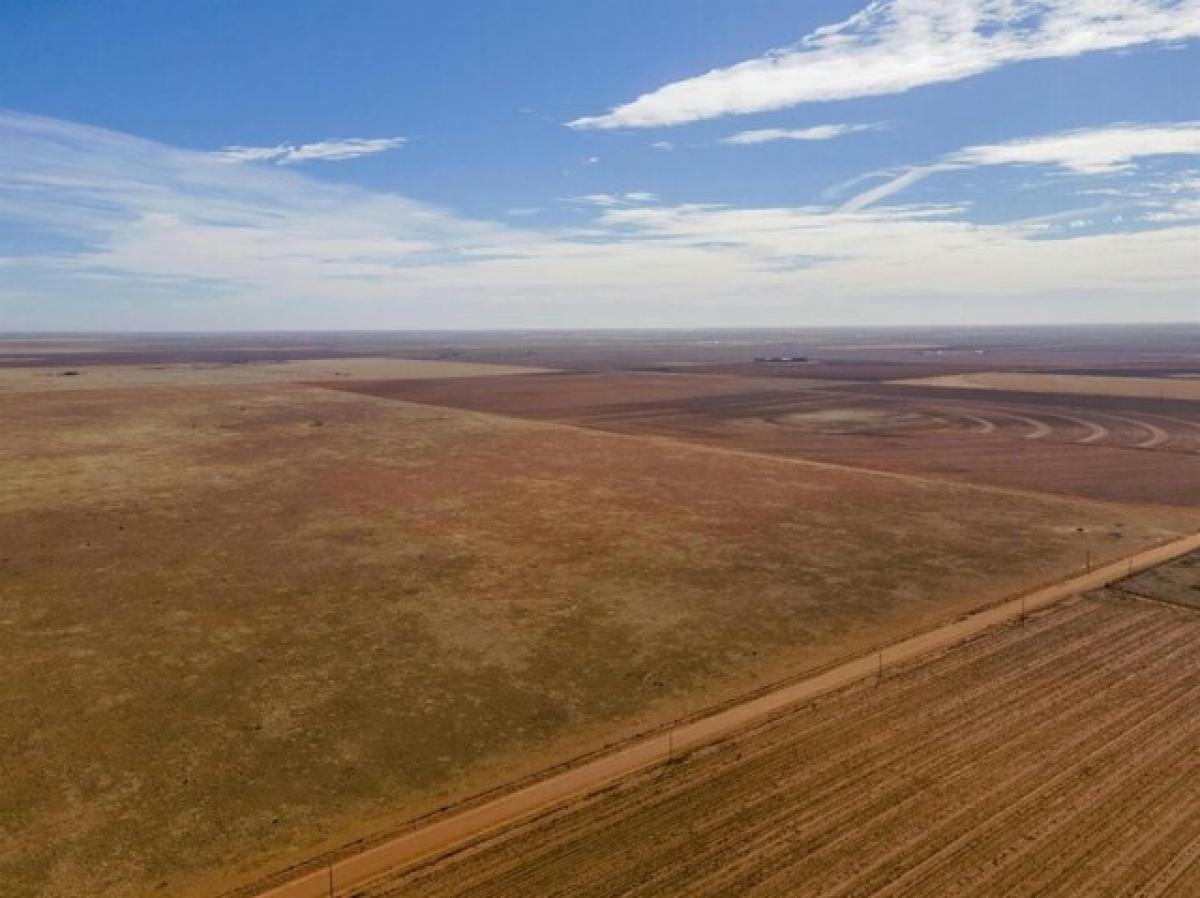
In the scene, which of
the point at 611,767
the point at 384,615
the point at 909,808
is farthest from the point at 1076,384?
the point at 611,767

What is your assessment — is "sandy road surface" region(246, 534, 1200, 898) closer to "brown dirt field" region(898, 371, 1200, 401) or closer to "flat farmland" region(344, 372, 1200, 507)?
"flat farmland" region(344, 372, 1200, 507)

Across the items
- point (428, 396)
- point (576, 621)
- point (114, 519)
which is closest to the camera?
point (576, 621)

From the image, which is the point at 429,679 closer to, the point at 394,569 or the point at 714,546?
the point at 394,569

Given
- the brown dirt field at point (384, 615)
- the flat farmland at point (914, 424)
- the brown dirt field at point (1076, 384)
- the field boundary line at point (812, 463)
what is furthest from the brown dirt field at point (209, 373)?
the brown dirt field at point (384, 615)

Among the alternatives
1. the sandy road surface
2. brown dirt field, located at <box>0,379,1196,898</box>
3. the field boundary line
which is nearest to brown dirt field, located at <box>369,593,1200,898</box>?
the sandy road surface

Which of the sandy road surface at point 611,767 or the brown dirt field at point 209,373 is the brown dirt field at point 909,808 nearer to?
the sandy road surface at point 611,767

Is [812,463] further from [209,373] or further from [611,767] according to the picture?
[209,373]

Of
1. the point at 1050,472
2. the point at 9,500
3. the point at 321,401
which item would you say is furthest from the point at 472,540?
the point at 321,401
